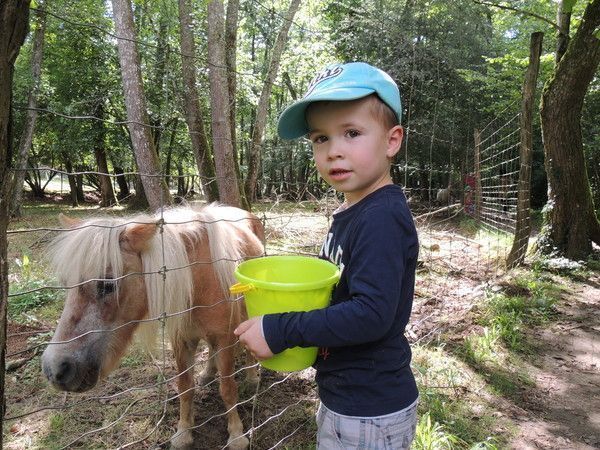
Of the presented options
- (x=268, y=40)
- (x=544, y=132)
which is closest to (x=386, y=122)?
(x=544, y=132)

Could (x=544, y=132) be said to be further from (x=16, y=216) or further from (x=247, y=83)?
(x=16, y=216)

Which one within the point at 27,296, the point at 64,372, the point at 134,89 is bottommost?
the point at 27,296

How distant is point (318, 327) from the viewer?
3.76 feet

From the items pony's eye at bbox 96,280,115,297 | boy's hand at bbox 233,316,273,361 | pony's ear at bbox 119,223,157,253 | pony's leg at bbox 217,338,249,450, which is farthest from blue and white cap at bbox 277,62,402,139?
pony's leg at bbox 217,338,249,450

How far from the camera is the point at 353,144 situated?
4.21 feet

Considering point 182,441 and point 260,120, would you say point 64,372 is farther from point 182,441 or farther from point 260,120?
point 260,120

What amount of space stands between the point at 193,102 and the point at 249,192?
→ 2.13 m

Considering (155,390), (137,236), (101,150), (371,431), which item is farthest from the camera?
(101,150)

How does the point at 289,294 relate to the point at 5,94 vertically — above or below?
below

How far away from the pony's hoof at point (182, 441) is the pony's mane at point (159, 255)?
0.67 metres

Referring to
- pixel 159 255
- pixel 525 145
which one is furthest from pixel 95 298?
pixel 525 145

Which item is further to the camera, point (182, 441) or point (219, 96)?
point (219, 96)

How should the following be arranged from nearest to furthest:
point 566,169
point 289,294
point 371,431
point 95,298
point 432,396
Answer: point 289,294
point 371,431
point 95,298
point 432,396
point 566,169

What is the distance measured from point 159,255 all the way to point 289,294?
4.00 ft
